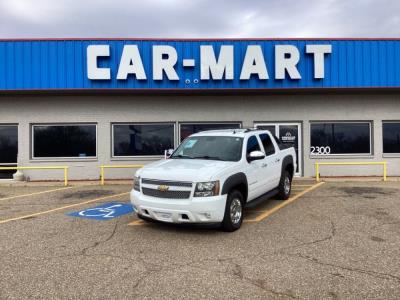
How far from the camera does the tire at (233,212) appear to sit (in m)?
6.46

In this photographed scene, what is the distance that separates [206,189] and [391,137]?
11691mm

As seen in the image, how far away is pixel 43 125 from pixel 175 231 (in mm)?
10114

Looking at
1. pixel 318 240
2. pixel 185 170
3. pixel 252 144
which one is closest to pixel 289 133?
pixel 252 144

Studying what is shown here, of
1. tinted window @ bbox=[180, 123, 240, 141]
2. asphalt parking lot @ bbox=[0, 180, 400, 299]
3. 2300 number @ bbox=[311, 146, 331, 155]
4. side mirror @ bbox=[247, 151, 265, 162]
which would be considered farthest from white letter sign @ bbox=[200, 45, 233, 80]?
side mirror @ bbox=[247, 151, 265, 162]

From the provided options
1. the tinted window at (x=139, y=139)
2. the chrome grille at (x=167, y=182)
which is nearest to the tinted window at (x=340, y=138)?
the tinted window at (x=139, y=139)

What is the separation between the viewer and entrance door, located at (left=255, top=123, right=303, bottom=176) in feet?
48.1

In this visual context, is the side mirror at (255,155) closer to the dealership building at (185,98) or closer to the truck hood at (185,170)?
the truck hood at (185,170)

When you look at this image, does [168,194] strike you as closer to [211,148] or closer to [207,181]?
[207,181]

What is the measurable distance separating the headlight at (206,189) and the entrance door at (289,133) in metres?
8.84

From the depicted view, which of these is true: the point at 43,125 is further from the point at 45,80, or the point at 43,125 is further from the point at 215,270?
the point at 215,270

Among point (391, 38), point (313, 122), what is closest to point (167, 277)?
point (313, 122)

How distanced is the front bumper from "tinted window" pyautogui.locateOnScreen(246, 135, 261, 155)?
1671 mm

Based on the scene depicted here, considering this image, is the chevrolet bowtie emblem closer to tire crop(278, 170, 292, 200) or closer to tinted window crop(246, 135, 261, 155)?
tinted window crop(246, 135, 261, 155)

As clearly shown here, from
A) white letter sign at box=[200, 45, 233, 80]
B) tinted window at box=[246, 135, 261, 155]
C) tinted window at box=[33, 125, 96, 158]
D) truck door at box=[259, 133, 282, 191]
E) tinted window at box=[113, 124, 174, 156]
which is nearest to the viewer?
tinted window at box=[246, 135, 261, 155]
